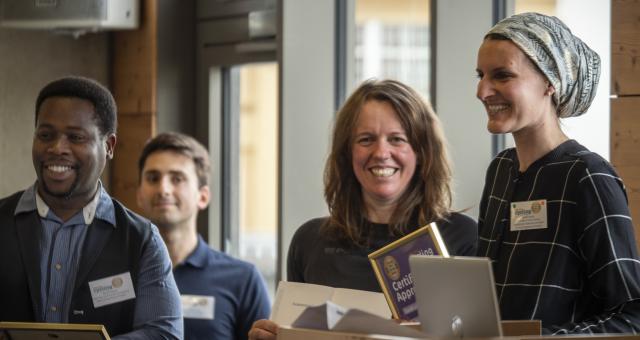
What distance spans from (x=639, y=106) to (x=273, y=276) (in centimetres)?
280

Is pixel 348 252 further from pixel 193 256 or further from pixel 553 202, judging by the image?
pixel 193 256

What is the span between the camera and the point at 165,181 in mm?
4656

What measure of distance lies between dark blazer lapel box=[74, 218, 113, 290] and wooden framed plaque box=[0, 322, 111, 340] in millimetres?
310

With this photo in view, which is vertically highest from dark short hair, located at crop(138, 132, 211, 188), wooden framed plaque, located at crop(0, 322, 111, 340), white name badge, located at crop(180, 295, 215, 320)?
dark short hair, located at crop(138, 132, 211, 188)

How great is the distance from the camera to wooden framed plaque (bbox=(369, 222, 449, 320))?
2.50 m

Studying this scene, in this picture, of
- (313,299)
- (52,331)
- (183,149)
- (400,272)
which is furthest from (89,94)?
(183,149)

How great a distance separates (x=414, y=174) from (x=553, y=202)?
104 cm

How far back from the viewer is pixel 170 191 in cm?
464

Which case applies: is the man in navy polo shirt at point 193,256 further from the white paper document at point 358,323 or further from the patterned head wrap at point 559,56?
the white paper document at point 358,323

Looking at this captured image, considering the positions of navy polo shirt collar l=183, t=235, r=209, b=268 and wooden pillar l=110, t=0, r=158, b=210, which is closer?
navy polo shirt collar l=183, t=235, r=209, b=268

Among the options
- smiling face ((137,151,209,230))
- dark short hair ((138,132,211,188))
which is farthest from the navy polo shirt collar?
dark short hair ((138,132,211,188))

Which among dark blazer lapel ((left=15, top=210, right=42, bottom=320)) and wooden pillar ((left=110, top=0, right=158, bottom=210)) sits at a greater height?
wooden pillar ((left=110, top=0, right=158, bottom=210))

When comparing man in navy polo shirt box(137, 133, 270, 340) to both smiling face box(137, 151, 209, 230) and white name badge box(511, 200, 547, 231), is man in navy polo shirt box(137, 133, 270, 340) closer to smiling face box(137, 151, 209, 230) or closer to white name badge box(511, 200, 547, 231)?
smiling face box(137, 151, 209, 230)

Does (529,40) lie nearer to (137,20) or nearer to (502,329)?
(502,329)
